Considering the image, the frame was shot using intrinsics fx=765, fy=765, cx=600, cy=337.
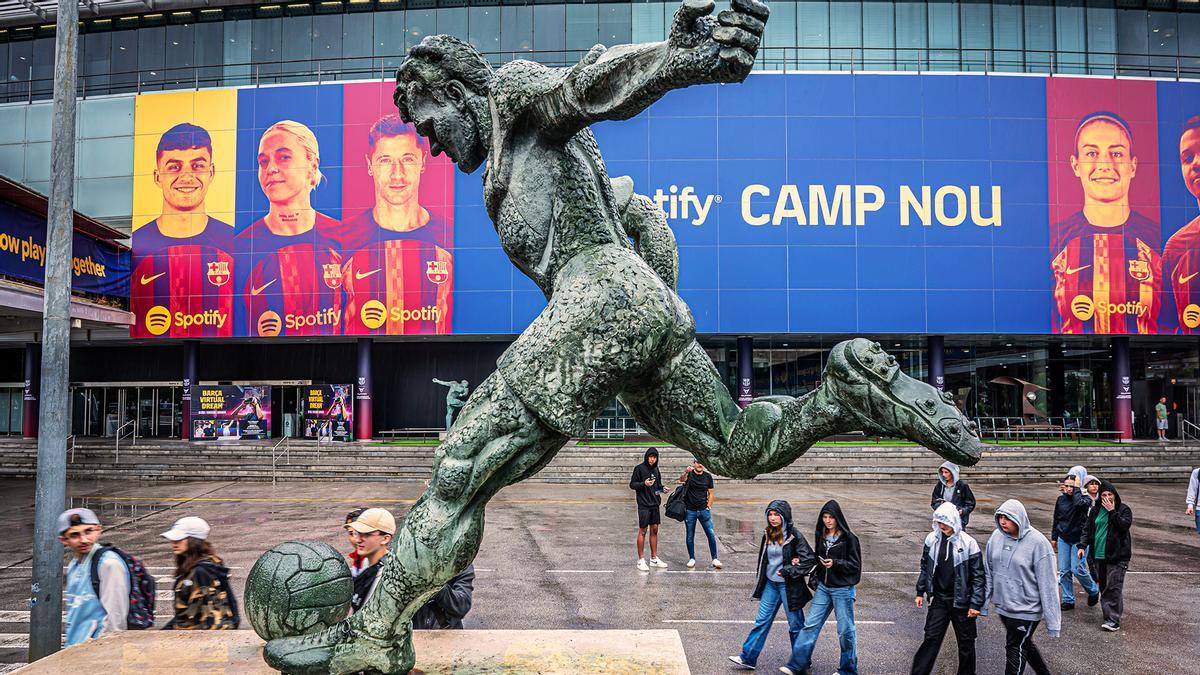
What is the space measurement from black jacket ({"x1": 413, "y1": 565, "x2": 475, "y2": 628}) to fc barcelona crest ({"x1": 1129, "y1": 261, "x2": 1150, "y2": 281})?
2895cm

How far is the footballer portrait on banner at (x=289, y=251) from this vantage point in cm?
2633

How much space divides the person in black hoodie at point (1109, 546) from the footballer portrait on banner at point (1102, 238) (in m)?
20.5

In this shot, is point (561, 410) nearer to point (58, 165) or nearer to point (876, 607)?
point (58, 165)

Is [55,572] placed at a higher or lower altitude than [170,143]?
lower

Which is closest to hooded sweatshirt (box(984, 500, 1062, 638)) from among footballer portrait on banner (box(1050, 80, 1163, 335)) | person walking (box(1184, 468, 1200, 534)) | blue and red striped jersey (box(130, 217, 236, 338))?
person walking (box(1184, 468, 1200, 534))

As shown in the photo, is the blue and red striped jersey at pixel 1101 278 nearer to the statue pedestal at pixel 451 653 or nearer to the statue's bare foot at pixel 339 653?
the statue pedestal at pixel 451 653

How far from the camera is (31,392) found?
29.5 meters

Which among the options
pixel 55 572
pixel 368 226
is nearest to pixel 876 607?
pixel 55 572

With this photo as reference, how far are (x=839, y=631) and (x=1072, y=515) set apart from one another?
3950 mm

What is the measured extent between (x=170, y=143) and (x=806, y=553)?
27.7 m

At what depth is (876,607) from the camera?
7.97 m

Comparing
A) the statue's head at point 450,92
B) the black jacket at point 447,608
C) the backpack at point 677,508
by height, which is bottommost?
the backpack at point 677,508

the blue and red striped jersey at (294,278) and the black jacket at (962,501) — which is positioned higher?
the blue and red striped jersey at (294,278)

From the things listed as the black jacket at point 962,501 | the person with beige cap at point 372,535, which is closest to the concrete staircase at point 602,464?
the black jacket at point 962,501
